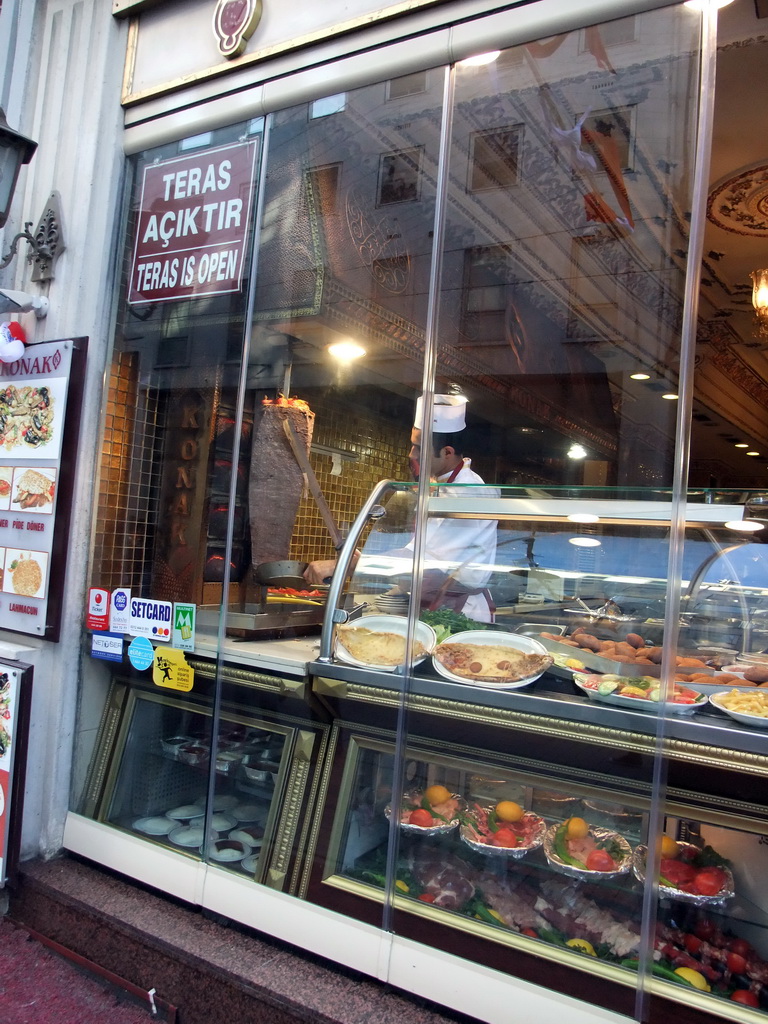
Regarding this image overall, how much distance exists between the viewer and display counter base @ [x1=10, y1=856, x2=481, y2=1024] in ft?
8.63

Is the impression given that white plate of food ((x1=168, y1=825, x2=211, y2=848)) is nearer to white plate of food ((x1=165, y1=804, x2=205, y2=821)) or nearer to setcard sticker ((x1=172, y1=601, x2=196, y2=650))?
white plate of food ((x1=165, y1=804, x2=205, y2=821))

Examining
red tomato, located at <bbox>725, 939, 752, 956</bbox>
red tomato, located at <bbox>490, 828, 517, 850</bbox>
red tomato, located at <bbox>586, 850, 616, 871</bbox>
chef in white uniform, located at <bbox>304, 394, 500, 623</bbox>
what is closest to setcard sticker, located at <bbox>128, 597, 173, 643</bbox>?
chef in white uniform, located at <bbox>304, 394, 500, 623</bbox>

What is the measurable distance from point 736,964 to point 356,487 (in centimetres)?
309

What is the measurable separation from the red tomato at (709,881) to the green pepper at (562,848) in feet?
1.30

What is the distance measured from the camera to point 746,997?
88.4 inches

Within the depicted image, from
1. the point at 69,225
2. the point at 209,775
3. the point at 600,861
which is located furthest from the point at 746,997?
the point at 69,225

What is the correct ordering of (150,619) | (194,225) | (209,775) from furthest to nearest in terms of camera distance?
1. (194,225)
2. (150,619)
3. (209,775)

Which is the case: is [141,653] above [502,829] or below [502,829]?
above

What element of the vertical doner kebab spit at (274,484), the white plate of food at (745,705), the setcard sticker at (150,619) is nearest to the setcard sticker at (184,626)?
the setcard sticker at (150,619)

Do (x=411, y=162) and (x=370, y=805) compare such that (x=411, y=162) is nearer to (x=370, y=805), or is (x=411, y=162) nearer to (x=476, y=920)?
(x=370, y=805)

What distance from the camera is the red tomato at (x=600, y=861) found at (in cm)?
253

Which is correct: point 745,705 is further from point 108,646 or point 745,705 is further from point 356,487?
point 108,646

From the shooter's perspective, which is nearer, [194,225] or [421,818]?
[421,818]

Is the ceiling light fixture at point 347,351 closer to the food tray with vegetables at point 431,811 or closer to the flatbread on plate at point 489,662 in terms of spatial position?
the flatbread on plate at point 489,662
